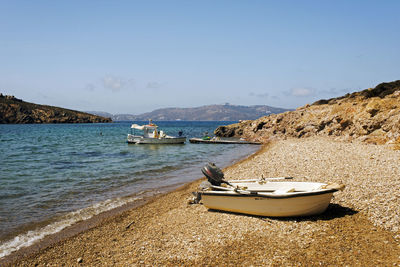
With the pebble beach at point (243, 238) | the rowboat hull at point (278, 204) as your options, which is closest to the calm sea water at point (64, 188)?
the pebble beach at point (243, 238)

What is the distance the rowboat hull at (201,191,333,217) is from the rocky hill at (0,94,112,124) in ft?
523

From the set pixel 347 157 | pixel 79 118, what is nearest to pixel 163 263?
pixel 347 157

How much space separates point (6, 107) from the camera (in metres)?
138

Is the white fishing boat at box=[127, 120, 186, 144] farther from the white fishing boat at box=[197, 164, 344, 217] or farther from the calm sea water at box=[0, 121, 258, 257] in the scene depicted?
the white fishing boat at box=[197, 164, 344, 217]

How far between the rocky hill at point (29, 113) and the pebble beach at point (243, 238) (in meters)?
157

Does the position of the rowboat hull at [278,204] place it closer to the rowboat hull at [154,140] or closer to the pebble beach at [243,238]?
the pebble beach at [243,238]

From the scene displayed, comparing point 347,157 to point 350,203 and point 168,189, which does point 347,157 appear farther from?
point 168,189

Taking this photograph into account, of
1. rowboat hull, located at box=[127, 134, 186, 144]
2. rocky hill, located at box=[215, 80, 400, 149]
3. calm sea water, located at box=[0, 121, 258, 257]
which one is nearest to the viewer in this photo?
calm sea water, located at box=[0, 121, 258, 257]

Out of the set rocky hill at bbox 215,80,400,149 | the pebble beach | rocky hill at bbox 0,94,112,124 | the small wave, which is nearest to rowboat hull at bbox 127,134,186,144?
rocky hill at bbox 215,80,400,149

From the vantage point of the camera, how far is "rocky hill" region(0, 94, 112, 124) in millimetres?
137375

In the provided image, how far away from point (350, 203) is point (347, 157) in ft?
33.7

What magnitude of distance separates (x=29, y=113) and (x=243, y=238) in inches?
6613

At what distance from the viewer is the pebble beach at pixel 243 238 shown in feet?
23.4

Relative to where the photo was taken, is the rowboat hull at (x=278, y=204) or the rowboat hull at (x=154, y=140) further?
the rowboat hull at (x=154, y=140)
